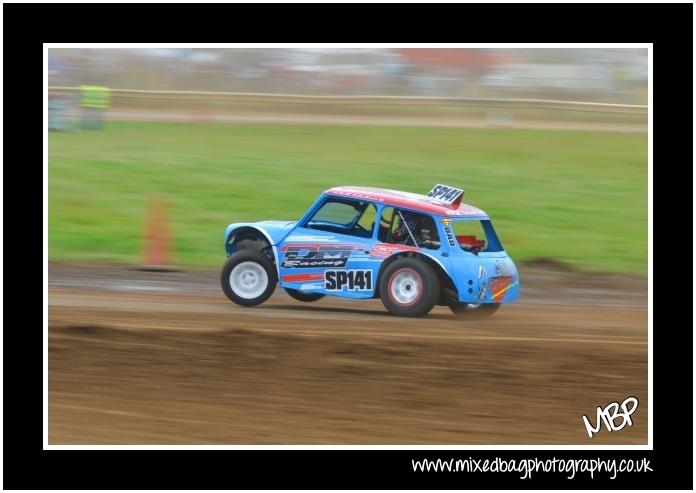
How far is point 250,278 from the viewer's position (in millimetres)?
12234

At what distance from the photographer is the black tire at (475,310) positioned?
12.4m

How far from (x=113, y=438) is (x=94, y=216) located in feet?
36.0

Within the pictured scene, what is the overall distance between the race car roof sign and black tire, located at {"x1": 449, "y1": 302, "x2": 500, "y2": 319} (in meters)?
1.48

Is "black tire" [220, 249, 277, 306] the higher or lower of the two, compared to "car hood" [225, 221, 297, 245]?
lower

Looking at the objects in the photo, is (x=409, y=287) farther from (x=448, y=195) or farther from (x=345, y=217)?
(x=448, y=195)

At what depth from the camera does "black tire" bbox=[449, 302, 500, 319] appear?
487 inches

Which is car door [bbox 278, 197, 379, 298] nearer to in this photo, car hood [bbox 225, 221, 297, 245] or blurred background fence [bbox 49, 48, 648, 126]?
car hood [bbox 225, 221, 297, 245]

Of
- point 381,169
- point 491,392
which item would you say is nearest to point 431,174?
point 381,169

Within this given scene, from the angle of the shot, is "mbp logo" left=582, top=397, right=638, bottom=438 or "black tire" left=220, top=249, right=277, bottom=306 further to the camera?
"black tire" left=220, top=249, right=277, bottom=306

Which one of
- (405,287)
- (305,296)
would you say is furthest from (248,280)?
(405,287)

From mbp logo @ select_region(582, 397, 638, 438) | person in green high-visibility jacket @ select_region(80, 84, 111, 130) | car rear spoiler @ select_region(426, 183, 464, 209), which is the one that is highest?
person in green high-visibility jacket @ select_region(80, 84, 111, 130)

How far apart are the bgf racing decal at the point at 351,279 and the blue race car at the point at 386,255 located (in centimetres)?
1

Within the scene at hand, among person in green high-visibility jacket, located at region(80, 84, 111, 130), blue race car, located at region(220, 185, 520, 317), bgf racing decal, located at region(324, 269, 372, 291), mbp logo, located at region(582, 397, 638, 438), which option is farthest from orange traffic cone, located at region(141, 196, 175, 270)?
mbp logo, located at region(582, 397, 638, 438)

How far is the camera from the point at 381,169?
68.6 ft
